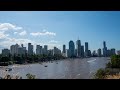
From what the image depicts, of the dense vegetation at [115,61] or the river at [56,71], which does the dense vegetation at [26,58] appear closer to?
the river at [56,71]

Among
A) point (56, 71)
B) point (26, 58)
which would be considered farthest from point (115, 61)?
point (26, 58)

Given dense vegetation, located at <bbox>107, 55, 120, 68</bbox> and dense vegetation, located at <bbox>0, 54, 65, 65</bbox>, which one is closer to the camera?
dense vegetation, located at <bbox>107, 55, 120, 68</bbox>

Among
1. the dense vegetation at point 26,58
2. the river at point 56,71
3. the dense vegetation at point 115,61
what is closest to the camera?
the dense vegetation at point 115,61

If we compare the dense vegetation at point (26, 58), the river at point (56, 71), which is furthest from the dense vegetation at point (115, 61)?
the dense vegetation at point (26, 58)

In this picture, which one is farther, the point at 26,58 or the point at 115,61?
the point at 26,58

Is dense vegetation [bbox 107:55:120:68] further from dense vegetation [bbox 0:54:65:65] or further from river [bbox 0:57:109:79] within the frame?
dense vegetation [bbox 0:54:65:65]

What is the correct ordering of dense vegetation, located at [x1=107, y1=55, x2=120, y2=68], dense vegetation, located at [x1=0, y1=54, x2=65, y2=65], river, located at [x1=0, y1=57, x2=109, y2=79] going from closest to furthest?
dense vegetation, located at [x1=107, y1=55, x2=120, y2=68] → river, located at [x1=0, y1=57, x2=109, y2=79] → dense vegetation, located at [x1=0, y1=54, x2=65, y2=65]

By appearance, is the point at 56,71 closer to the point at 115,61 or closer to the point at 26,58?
the point at 115,61

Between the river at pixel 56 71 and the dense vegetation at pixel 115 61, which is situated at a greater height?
the dense vegetation at pixel 115 61

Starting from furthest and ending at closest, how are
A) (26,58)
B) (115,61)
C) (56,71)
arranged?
(26,58)
(56,71)
(115,61)

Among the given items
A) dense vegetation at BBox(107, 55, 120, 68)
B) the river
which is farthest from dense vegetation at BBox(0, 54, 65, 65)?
dense vegetation at BBox(107, 55, 120, 68)
